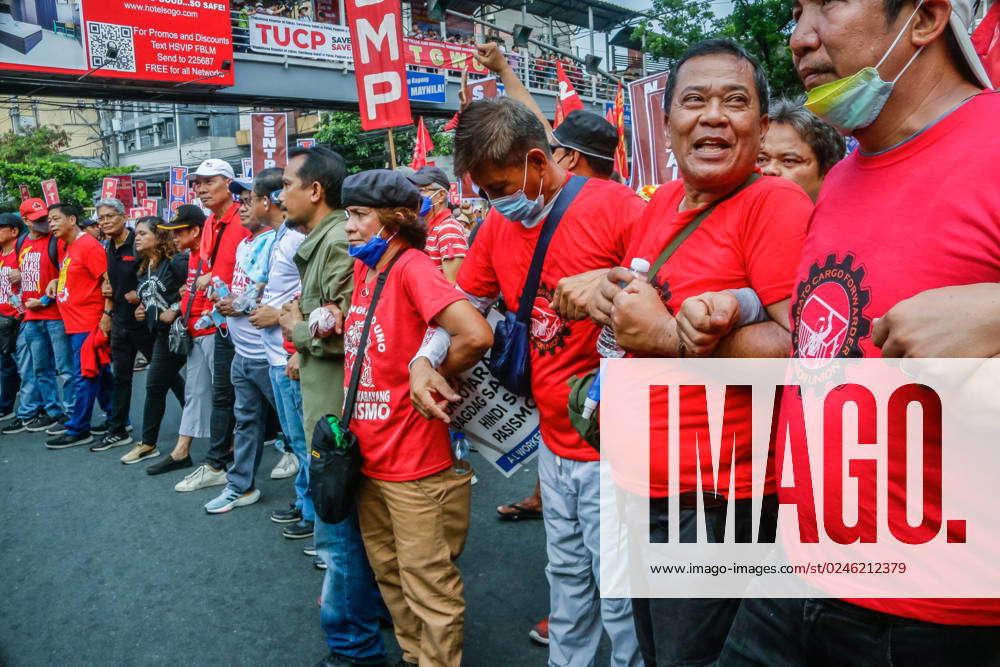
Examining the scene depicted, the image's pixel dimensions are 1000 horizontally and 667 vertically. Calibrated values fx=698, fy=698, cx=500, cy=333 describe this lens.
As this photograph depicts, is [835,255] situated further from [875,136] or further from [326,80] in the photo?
[326,80]

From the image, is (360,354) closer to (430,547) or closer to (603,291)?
(430,547)

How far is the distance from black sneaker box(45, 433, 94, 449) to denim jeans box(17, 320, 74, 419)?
1.90 ft

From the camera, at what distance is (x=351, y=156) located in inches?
992

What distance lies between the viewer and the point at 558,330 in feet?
7.21

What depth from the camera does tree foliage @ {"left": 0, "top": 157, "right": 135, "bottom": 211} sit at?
24688 millimetres

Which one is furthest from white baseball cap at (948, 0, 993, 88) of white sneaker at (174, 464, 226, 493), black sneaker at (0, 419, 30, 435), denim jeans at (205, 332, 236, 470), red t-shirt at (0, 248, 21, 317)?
red t-shirt at (0, 248, 21, 317)

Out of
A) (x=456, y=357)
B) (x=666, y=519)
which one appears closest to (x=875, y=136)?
(x=666, y=519)

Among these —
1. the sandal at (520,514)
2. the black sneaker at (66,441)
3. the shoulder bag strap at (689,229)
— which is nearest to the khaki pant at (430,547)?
the shoulder bag strap at (689,229)

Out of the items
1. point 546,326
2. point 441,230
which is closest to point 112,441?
point 441,230

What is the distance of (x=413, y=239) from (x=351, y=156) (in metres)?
23.9

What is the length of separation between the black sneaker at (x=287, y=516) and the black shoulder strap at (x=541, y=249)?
2.83 m

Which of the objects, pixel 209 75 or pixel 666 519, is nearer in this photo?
pixel 666 519

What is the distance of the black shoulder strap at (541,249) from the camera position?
224 cm

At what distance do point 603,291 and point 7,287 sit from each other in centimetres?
799
